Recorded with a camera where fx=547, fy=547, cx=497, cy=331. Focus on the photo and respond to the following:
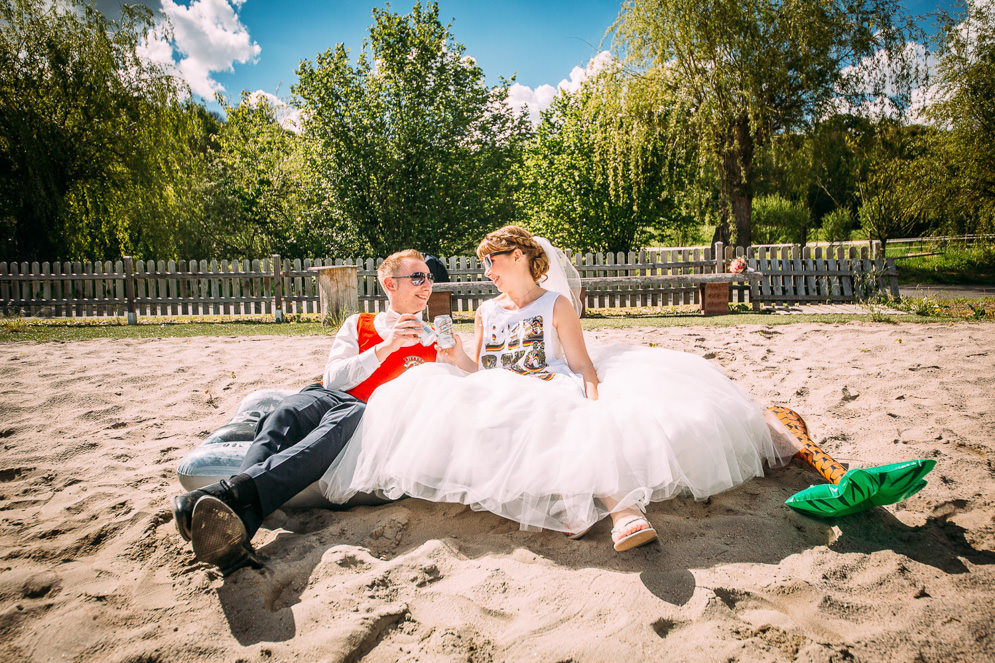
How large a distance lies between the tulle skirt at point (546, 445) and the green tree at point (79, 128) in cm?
1751

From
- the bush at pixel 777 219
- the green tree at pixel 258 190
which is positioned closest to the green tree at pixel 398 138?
the green tree at pixel 258 190

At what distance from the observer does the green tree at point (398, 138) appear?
17.7m

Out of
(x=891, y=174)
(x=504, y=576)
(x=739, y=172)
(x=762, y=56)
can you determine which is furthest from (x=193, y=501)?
(x=891, y=174)

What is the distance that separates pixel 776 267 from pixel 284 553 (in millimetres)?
13383

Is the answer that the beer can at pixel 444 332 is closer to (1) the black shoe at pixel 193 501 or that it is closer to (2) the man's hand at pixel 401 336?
(2) the man's hand at pixel 401 336

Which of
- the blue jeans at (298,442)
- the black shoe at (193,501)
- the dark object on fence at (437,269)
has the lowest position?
the black shoe at (193,501)

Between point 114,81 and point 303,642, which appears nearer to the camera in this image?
point 303,642

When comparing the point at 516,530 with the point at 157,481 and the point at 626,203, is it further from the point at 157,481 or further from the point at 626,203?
the point at 626,203

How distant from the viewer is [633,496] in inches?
92.2

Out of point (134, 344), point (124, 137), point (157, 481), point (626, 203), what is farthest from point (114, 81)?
point (157, 481)

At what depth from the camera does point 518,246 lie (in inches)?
132

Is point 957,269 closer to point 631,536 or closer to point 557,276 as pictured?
point 557,276

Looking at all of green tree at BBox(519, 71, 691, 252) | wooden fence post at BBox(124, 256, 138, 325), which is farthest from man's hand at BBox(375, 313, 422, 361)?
Result: green tree at BBox(519, 71, 691, 252)

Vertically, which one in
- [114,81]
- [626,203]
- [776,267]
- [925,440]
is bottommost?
[925,440]
